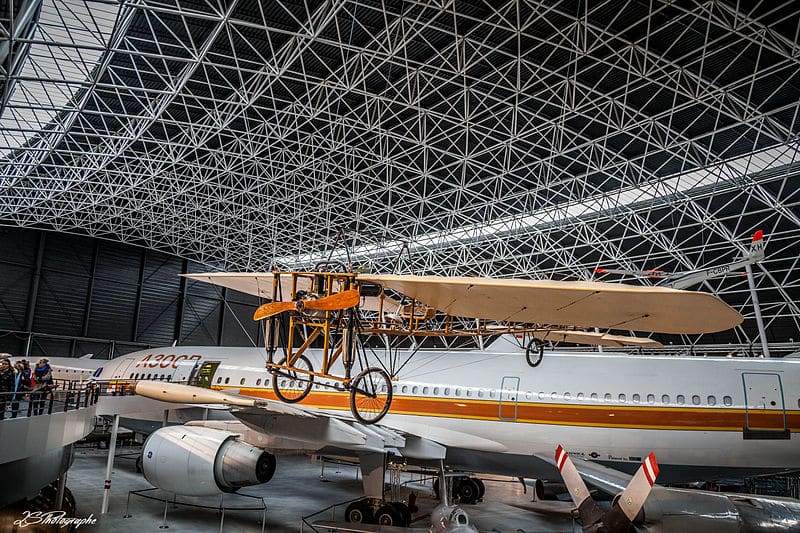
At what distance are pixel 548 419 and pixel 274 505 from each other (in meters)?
8.18

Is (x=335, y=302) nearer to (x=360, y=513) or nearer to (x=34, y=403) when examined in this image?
(x=34, y=403)

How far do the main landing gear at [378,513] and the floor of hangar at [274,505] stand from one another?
99 centimetres

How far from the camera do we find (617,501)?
786cm

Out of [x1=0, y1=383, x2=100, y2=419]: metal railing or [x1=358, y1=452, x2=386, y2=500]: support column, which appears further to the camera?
[x1=358, y1=452, x2=386, y2=500]: support column

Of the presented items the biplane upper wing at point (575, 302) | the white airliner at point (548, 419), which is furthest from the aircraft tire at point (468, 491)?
the biplane upper wing at point (575, 302)

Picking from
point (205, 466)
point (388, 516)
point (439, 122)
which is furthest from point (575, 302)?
point (439, 122)

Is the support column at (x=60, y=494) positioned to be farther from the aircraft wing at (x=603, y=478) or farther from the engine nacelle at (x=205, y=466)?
the aircraft wing at (x=603, y=478)

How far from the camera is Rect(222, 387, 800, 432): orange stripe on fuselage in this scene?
12156mm

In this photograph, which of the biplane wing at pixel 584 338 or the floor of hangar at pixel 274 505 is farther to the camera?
the biplane wing at pixel 584 338

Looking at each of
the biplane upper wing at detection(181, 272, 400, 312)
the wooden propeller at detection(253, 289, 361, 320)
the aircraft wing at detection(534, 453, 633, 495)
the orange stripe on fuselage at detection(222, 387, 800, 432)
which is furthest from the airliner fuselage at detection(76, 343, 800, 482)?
the wooden propeller at detection(253, 289, 361, 320)

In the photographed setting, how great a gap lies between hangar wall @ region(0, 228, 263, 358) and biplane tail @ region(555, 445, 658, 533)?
91.4 ft

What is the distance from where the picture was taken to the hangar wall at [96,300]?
35531 millimetres

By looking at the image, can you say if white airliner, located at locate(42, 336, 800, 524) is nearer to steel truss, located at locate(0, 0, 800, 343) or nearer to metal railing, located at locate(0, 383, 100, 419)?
metal railing, located at locate(0, 383, 100, 419)

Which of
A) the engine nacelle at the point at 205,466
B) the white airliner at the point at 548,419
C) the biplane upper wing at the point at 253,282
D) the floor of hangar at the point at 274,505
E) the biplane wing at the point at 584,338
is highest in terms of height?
the biplane upper wing at the point at 253,282
